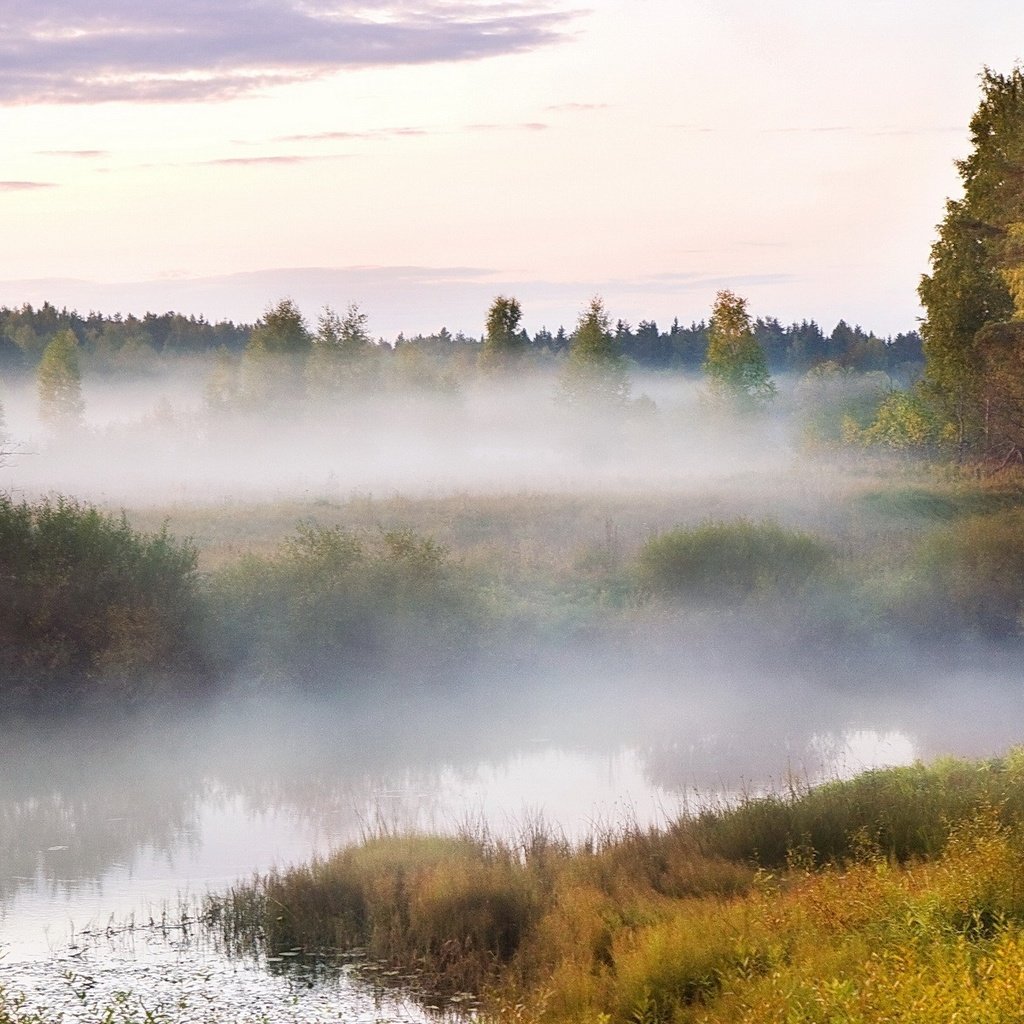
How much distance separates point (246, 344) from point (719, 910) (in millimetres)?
100512

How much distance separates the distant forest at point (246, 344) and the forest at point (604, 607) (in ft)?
80.1

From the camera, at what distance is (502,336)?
8106cm

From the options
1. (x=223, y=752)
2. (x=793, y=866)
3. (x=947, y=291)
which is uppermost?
(x=947, y=291)

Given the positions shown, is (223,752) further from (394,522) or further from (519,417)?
(519,417)

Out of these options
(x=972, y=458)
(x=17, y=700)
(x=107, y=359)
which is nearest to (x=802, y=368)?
(x=107, y=359)

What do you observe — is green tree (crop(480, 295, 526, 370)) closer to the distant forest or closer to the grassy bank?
the distant forest

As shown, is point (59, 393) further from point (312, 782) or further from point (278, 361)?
point (312, 782)

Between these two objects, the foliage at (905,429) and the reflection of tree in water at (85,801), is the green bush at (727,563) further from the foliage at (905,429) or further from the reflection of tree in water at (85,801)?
the foliage at (905,429)

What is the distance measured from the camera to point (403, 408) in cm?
7825

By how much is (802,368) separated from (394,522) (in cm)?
14744

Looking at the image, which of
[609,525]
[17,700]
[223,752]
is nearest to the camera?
[223,752]

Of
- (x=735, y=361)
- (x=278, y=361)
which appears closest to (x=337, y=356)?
(x=278, y=361)

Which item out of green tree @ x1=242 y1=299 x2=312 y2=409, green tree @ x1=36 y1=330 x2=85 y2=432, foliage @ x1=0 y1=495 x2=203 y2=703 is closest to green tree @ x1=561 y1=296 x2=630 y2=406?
green tree @ x1=242 y1=299 x2=312 y2=409

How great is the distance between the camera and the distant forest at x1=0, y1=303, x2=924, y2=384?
441 ft
